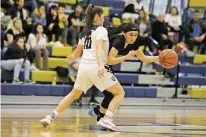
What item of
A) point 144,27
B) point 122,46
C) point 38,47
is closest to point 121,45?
point 122,46

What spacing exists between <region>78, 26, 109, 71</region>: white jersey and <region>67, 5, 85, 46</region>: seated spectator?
7.57m

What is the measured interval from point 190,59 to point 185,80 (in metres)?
1.43

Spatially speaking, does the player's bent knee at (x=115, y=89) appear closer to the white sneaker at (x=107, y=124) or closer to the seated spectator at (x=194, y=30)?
the white sneaker at (x=107, y=124)

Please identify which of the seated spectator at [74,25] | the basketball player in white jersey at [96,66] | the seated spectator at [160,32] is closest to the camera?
the basketball player in white jersey at [96,66]

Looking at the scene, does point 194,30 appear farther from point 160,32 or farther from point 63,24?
point 63,24

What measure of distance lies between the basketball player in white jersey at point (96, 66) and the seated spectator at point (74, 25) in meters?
7.47

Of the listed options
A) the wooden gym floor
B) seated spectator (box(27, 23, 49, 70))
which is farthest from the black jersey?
seated spectator (box(27, 23, 49, 70))

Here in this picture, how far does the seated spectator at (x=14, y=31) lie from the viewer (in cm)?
1306

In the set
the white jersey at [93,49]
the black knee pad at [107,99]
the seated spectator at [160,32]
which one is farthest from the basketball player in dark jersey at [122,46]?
the seated spectator at [160,32]

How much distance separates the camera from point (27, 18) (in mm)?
14109

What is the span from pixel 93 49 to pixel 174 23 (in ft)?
32.5

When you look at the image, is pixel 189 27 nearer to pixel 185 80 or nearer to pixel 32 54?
pixel 185 80

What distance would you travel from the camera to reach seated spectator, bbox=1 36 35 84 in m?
12.5

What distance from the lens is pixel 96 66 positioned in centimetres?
695
